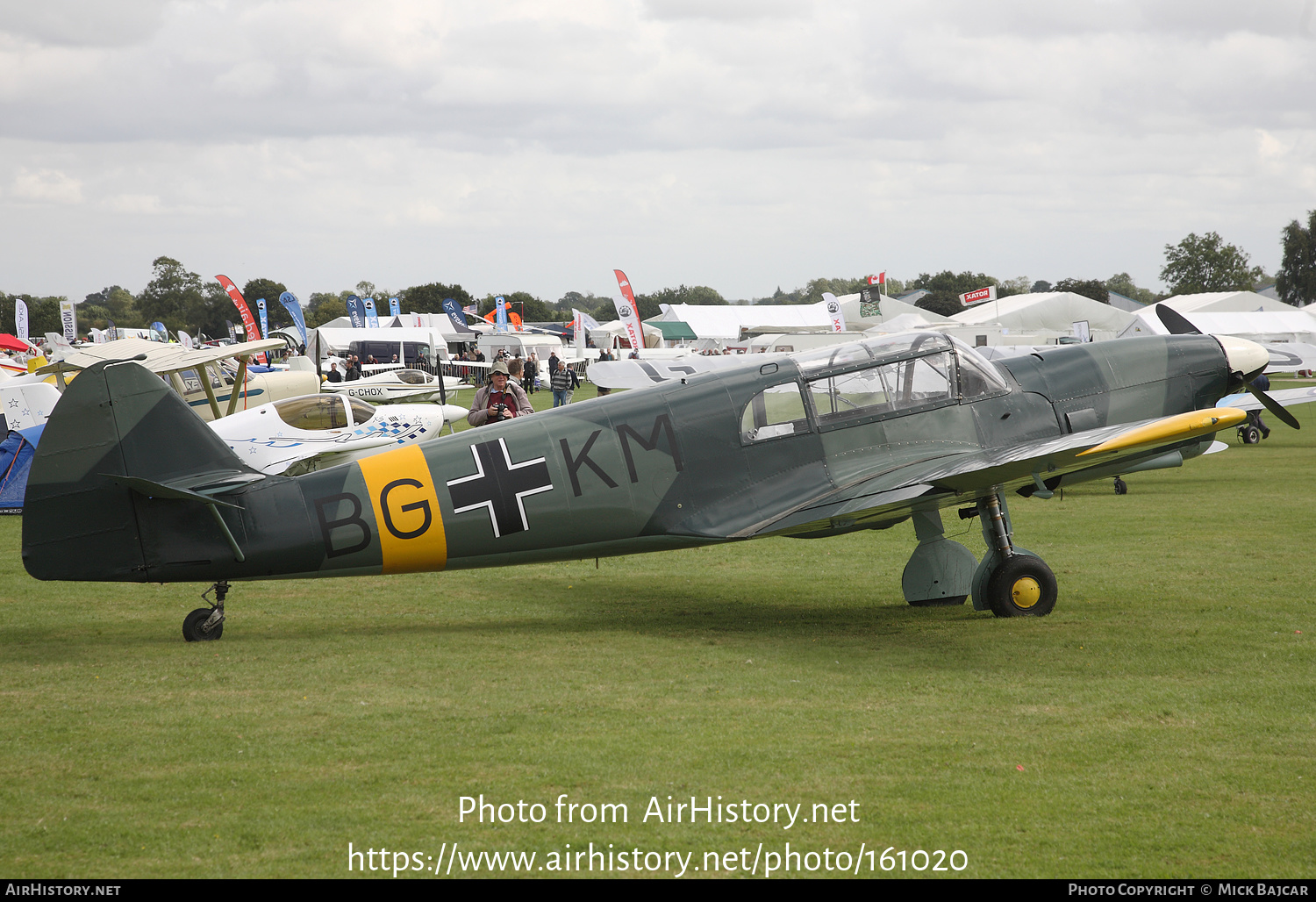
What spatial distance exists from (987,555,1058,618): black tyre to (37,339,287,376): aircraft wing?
1298 centimetres

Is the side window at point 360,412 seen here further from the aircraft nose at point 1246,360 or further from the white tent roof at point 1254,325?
the white tent roof at point 1254,325

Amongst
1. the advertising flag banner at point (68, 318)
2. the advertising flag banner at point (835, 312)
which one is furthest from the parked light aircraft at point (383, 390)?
the advertising flag banner at point (68, 318)

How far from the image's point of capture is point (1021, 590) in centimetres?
770

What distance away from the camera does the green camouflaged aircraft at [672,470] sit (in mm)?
6543

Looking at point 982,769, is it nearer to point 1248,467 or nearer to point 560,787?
point 560,787

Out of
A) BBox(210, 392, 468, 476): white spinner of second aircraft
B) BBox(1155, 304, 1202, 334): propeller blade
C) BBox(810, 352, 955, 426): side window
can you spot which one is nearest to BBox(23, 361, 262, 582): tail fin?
BBox(810, 352, 955, 426): side window

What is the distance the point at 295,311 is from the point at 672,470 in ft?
155

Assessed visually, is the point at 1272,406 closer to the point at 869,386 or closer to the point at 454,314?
the point at 869,386

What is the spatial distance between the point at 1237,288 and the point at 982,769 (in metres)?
122

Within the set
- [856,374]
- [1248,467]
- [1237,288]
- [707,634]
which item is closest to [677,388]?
[856,374]

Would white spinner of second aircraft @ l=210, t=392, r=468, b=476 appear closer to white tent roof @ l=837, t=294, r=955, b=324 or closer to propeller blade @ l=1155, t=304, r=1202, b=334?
propeller blade @ l=1155, t=304, r=1202, b=334

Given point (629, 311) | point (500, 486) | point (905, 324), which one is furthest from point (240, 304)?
point (500, 486)

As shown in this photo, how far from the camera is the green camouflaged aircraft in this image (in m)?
6.54

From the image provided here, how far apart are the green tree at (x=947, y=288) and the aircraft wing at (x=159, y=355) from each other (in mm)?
85961
